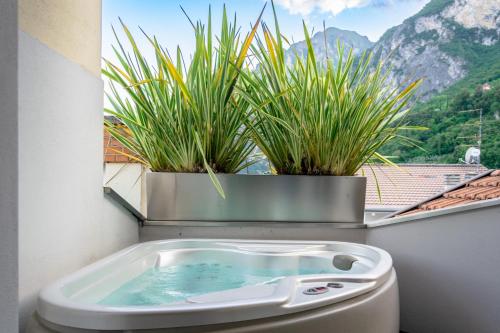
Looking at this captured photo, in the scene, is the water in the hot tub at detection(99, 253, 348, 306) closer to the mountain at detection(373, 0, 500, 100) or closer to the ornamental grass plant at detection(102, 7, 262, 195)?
the ornamental grass plant at detection(102, 7, 262, 195)

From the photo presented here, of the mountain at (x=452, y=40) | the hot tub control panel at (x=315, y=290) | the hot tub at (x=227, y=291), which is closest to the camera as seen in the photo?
the hot tub at (x=227, y=291)

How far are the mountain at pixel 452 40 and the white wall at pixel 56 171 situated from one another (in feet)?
6.55

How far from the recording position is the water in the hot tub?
3.94 ft

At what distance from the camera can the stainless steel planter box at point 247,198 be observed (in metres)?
1.91

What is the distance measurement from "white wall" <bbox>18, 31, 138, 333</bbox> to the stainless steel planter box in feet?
1.16

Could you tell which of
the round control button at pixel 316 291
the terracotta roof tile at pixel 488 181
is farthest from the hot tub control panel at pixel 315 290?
the terracotta roof tile at pixel 488 181

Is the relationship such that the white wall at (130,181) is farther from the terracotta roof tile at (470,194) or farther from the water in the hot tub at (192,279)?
the terracotta roof tile at (470,194)

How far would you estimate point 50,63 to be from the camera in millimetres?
1166


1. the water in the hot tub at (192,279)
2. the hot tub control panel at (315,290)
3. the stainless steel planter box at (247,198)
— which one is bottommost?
the water in the hot tub at (192,279)

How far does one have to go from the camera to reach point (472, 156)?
2.57 metres

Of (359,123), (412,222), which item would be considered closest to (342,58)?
(359,123)

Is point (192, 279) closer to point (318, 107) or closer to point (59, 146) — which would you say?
point (59, 146)

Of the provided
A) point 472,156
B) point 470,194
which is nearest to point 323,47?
point 470,194

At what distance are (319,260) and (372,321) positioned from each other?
2.01 ft
